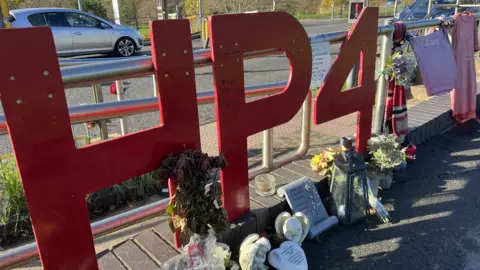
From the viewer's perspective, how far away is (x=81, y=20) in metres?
12.5

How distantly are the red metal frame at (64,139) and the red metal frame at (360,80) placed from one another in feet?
4.01

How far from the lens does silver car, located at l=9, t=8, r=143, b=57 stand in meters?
11.4

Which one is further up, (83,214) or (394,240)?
(83,214)

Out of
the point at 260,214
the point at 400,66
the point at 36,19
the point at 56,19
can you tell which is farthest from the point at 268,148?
the point at 56,19

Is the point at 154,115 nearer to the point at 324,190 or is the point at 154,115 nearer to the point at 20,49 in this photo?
the point at 324,190

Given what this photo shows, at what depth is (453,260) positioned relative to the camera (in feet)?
8.38

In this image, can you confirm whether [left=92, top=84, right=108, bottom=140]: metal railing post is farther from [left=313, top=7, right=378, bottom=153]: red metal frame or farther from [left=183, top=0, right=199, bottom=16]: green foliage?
[left=183, top=0, right=199, bottom=16]: green foliage

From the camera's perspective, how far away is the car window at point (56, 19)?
11852 millimetres

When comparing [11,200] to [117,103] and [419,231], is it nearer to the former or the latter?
[117,103]

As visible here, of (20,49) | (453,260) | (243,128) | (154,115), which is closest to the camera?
(20,49)

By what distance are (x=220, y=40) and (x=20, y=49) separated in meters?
1.00

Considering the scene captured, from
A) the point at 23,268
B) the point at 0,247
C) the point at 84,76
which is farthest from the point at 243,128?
the point at 0,247

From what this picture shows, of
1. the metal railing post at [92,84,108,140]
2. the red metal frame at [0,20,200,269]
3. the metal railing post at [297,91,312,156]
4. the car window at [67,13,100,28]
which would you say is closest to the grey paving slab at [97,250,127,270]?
the red metal frame at [0,20,200,269]

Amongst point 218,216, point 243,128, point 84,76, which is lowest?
point 218,216
